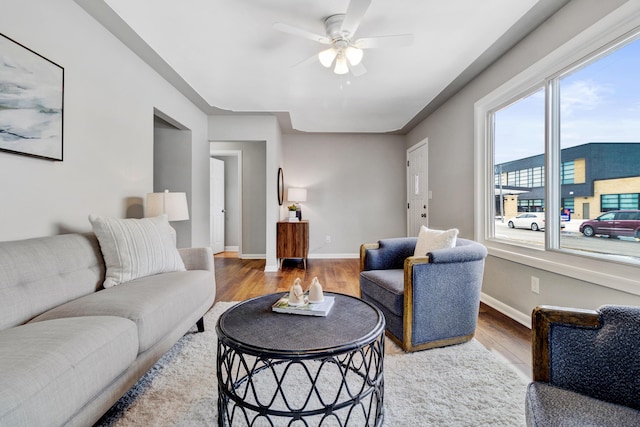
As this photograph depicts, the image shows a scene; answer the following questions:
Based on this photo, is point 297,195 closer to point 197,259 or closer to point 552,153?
point 197,259

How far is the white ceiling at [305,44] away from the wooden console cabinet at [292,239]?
1.80 meters

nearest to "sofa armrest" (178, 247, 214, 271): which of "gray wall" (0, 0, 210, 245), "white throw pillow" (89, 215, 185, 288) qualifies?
"white throw pillow" (89, 215, 185, 288)

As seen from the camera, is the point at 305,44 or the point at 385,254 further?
the point at 305,44

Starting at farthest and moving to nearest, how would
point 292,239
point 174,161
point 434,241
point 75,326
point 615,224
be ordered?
point 292,239 < point 174,161 < point 434,241 < point 615,224 < point 75,326

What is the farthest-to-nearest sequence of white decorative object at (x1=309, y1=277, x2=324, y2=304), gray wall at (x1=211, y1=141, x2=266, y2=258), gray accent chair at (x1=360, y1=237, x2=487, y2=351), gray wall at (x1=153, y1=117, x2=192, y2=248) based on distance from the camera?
gray wall at (x1=211, y1=141, x2=266, y2=258)
gray wall at (x1=153, y1=117, x2=192, y2=248)
gray accent chair at (x1=360, y1=237, x2=487, y2=351)
white decorative object at (x1=309, y1=277, x2=324, y2=304)

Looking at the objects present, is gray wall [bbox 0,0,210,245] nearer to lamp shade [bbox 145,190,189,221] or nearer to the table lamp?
lamp shade [bbox 145,190,189,221]

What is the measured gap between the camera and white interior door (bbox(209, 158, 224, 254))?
608 cm

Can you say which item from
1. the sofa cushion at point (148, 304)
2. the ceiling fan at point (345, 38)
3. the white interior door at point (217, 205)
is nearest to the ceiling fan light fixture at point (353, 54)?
the ceiling fan at point (345, 38)

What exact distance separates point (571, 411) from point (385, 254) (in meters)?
1.79

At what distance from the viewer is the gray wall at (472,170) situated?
195cm

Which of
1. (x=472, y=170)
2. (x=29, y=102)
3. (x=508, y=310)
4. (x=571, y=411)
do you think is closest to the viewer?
(x=571, y=411)

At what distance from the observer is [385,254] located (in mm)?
2561

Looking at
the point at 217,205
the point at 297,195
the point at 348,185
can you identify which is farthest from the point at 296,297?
the point at 217,205

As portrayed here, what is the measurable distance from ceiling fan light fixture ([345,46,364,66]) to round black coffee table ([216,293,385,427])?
1920mm
